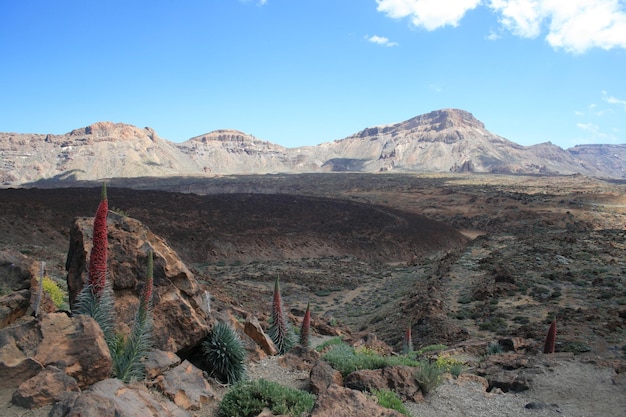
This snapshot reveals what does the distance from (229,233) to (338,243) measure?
29.1 ft

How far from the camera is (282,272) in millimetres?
27547

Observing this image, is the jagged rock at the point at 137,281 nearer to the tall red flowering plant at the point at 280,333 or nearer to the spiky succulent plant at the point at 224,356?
the spiky succulent plant at the point at 224,356

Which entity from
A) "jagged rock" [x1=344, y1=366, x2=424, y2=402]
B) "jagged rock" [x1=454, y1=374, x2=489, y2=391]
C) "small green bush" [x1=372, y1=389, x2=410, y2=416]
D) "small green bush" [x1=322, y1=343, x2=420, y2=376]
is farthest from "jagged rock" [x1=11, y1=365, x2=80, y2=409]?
"jagged rock" [x1=454, y1=374, x2=489, y2=391]

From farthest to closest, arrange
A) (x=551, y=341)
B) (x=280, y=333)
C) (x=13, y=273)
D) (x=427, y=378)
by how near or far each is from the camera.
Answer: (x=551, y=341) → (x=280, y=333) → (x=13, y=273) → (x=427, y=378)

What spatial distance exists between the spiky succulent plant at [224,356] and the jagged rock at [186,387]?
568 millimetres

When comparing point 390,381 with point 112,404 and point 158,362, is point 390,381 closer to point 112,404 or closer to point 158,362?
point 158,362

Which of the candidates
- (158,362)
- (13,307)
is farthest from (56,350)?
(13,307)

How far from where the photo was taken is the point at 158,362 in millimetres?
5625

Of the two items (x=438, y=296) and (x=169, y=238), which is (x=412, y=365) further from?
(x=169, y=238)

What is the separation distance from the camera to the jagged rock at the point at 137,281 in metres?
6.33

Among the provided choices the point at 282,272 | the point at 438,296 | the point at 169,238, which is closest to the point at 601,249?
the point at 438,296

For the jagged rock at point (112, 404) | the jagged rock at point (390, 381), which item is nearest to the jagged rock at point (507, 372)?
the jagged rock at point (390, 381)

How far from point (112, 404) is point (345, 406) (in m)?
2.32

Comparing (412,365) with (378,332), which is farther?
(378,332)
